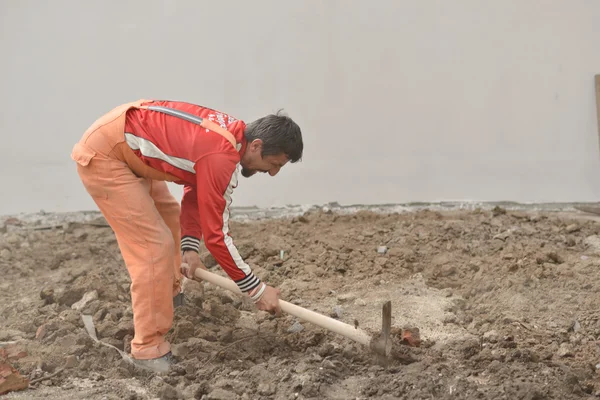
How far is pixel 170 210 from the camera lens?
3971mm

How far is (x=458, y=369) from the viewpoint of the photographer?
10.8 feet

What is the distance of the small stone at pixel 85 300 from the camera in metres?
4.06

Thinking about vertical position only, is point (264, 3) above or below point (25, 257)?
above

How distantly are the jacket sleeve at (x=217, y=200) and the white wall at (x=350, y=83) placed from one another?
297cm

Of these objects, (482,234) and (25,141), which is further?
(25,141)

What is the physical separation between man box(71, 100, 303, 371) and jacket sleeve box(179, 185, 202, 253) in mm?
244

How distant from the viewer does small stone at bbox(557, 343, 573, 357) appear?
11.4 feet

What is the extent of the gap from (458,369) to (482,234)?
6.92 feet

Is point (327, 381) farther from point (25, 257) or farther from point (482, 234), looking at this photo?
point (25, 257)

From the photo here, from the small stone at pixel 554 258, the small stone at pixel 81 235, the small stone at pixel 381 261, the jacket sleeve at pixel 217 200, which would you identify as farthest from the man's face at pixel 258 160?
the small stone at pixel 81 235

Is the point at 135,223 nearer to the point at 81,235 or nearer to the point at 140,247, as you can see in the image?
the point at 140,247

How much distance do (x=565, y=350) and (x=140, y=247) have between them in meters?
2.25

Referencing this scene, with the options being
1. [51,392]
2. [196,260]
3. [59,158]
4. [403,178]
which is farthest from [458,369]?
[59,158]

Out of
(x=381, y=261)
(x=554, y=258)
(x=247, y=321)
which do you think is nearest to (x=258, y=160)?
(x=247, y=321)
